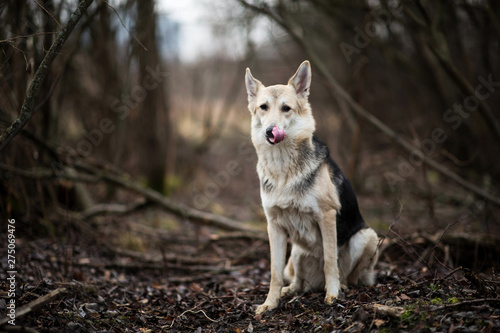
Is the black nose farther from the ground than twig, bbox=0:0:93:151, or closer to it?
closer to it

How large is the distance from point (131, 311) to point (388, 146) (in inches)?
418

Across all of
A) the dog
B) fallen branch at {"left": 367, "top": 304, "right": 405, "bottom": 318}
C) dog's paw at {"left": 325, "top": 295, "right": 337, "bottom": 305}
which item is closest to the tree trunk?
the dog

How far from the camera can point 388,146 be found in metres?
12.8

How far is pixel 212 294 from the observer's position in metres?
5.02

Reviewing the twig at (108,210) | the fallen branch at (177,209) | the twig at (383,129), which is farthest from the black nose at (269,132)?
the twig at (108,210)

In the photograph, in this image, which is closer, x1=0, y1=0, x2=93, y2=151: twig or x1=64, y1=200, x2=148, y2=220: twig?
x1=0, y1=0, x2=93, y2=151: twig

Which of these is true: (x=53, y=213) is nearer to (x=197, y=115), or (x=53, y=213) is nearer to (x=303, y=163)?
(x=303, y=163)

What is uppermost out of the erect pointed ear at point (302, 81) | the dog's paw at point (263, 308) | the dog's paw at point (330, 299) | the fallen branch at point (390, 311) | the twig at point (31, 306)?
the erect pointed ear at point (302, 81)

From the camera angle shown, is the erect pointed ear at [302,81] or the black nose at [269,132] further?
the erect pointed ear at [302,81]

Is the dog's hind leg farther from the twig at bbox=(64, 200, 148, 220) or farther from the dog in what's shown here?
the twig at bbox=(64, 200, 148, 220)

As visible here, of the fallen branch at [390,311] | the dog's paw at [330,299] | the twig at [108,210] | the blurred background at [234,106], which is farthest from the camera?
the twig at [108,210]

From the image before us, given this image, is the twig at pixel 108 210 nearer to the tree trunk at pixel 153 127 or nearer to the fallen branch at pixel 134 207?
the fallen branch at pixel 134 207

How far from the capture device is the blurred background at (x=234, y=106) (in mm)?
6207

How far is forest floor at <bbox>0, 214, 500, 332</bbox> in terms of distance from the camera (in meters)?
3.17
